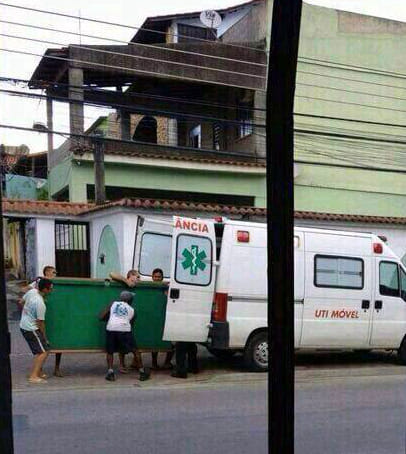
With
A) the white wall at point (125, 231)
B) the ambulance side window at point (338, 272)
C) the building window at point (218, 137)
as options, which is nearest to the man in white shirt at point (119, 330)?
the ambulance side window at point (338, 272)

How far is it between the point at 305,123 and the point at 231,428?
54.6 feet

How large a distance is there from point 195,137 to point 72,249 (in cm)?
929

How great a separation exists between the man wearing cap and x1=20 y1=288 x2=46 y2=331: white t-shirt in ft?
3.30

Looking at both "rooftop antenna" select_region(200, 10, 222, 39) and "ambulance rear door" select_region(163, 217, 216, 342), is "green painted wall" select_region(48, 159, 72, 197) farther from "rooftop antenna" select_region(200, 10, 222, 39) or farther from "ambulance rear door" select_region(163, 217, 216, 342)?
Result: "ambulance rear door" select_region(163, 217, 216, 342)

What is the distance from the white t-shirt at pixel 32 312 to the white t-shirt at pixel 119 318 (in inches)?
38.9

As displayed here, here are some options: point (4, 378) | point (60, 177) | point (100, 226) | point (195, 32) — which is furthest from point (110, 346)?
point (195, 32)

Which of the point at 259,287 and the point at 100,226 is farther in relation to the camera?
the point at 100,226

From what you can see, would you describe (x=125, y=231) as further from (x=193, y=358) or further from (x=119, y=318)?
(x=119, y=318)

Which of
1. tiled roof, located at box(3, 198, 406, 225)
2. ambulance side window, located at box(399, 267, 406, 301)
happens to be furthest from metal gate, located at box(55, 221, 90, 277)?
ambulance side window, located at box(399, 267, 406, 301)

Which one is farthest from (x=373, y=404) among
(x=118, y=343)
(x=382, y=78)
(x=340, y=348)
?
(x=382, y=78)

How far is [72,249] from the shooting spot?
18391 millimetres

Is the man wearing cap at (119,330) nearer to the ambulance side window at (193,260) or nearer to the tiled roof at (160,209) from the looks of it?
the ambulance side window at (193,260)

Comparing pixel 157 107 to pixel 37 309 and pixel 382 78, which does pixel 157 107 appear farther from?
pixel 37 309

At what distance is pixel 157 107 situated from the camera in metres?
23.6
